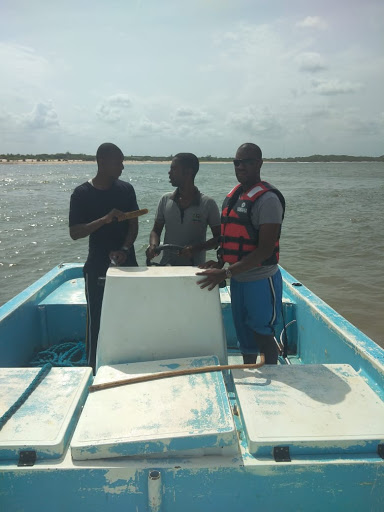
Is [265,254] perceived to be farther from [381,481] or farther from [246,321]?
[381,481]

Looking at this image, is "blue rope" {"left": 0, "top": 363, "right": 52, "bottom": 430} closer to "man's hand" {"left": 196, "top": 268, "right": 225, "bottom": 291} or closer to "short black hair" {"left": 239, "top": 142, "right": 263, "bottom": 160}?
"man's hand" {"left": 196, "top": 268, "right": 225, "bottom": 291}

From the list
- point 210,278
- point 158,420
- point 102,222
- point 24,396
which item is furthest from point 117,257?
point 158,420

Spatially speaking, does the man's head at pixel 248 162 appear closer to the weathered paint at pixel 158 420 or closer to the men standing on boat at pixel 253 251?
the men standing on boat at pixel 253 251

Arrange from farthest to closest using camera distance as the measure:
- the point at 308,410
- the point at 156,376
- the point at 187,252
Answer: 1. the point at 187,252
2. the point at 156,376
3. the point at 308,410

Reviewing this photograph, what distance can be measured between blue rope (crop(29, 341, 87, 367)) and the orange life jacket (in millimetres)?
1543

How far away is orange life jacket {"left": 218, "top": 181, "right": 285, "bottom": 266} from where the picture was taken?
93.3 inches

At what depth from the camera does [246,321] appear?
2574mm

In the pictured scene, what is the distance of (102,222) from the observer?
8.64 ft

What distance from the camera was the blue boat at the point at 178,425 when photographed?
61.7 inches

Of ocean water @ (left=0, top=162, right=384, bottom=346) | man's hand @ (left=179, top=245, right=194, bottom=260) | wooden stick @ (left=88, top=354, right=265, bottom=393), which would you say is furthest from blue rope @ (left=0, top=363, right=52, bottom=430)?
ocean water @ (left=0, top=162, right=384, bottom=346)

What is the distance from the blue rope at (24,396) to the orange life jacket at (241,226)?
1186 mm

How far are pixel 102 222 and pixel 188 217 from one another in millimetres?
634

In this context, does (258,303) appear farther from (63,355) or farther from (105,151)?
(63,355)

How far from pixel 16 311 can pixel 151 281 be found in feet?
4.91
